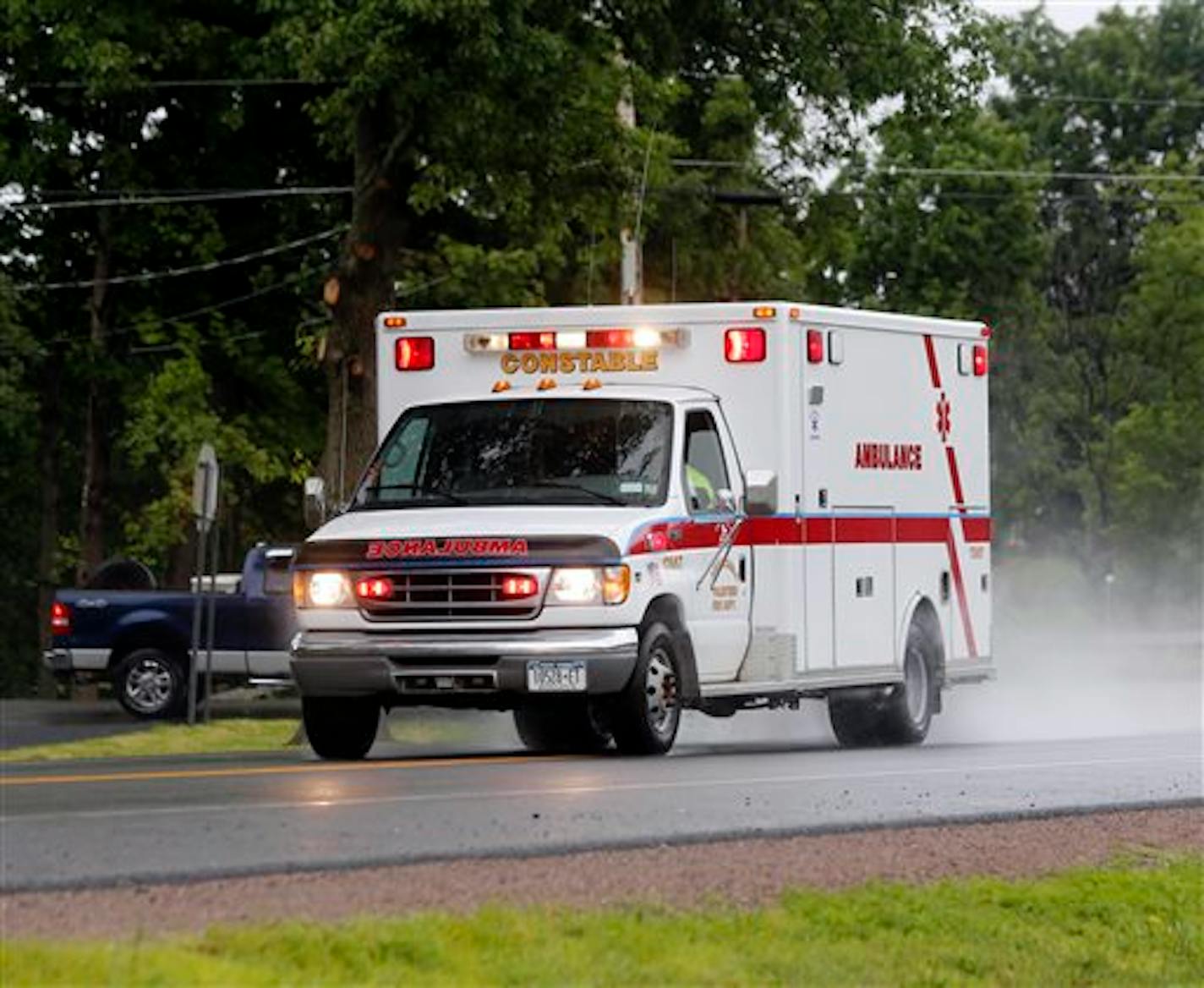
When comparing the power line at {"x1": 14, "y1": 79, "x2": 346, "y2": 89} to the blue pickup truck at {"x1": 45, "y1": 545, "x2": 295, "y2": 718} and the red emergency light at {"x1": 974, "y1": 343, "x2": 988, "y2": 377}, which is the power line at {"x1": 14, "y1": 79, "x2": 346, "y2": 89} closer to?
the blue pickup truck at {"x1": 45, "y1": 545, "x2": 295, "y2": 718}

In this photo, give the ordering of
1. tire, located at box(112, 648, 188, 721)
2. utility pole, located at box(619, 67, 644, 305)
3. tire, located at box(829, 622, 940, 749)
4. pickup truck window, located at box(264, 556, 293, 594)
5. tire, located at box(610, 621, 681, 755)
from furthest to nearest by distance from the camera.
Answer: utility pole, located at box(619, 67, 644, 305) → tire, located at box(112, 648, 188, 721) → pickup truck window, located at box(264, 556, 293, 594) → tire, located at box(829, 622, 940, 749) → tire, located at box(610, 621, 681, 755)

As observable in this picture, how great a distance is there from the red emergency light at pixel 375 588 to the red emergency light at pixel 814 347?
12.2 feet

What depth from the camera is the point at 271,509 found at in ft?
162

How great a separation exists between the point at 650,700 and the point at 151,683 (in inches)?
618

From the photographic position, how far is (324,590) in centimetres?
1941

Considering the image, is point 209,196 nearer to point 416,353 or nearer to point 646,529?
point 416,353

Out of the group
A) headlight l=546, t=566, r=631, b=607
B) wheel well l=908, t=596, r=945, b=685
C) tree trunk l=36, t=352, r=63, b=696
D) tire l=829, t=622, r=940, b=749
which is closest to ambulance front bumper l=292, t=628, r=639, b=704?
headlight l=546, t=566, r=631, b=607

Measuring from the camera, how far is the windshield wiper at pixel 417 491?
19812mm

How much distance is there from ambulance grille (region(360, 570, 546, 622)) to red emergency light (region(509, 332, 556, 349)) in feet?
8.38

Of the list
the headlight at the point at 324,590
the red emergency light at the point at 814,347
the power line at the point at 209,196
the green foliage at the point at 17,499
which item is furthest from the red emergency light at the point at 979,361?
the green foliage at the point at 17,499

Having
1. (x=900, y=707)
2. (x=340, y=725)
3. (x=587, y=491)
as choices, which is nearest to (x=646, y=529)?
(x=587, y=491)

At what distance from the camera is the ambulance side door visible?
66.0ft

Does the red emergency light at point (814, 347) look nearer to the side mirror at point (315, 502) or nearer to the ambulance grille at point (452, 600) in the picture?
the side mirror at point (315, 502)

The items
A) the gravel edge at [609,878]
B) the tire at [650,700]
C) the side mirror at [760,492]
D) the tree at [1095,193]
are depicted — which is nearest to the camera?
the gravel edge at [609,878]
